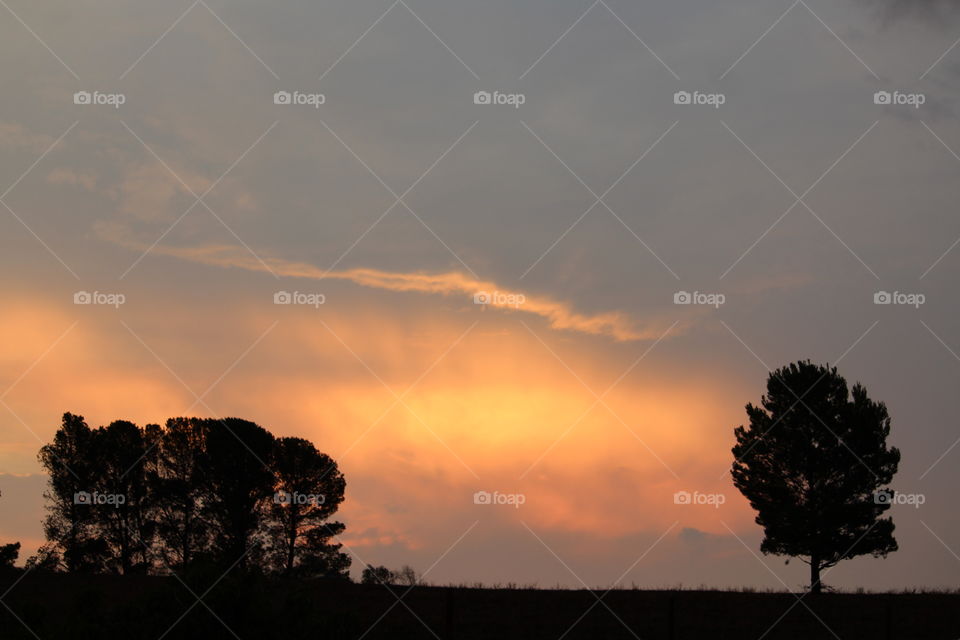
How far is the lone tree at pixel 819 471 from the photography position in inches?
1896

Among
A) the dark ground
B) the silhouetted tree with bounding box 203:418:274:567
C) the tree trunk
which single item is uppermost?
the silhouetted tree with bounding box 203:418:274:567

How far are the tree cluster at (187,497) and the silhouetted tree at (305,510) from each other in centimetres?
7

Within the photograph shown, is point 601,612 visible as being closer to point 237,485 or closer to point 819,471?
point 819,471

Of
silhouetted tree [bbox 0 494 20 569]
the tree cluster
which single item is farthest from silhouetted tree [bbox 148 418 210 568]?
silhouetted tree [bbox 0 494 20 569]

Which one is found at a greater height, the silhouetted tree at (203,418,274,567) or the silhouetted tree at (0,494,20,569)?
the silhouetted tree at (203,418,274,567)

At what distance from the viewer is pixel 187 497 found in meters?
64.6

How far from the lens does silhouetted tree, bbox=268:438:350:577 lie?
63250 mm

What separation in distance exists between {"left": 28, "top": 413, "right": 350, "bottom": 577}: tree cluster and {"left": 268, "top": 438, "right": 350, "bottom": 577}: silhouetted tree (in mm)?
72

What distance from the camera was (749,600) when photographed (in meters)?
34.2

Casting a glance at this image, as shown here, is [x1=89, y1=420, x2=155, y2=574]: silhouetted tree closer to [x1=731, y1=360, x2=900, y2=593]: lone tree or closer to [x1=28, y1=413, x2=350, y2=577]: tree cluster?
[x1=28, y1=413, x2=350, y2=577]: tree cluster

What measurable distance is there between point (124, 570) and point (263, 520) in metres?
10.7

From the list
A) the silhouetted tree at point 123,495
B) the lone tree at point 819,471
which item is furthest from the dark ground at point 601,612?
the silhouetted tree at point 123,495

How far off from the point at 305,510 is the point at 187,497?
8379 mm

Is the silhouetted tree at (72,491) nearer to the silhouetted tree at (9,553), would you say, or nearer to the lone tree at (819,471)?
the silhouetted tree at (9,553)
